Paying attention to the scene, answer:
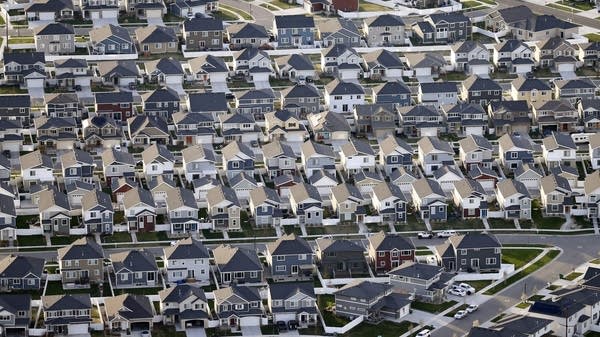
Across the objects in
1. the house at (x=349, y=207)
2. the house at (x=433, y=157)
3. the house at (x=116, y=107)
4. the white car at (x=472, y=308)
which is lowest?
the white car at (x=472, y=308)

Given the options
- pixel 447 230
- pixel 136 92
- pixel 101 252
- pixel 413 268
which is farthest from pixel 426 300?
pixel 136 92

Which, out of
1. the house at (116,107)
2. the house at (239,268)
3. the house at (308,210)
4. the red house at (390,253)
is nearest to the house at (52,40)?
the house at (116,107)

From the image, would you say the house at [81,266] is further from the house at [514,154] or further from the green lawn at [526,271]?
the house at [514,154]

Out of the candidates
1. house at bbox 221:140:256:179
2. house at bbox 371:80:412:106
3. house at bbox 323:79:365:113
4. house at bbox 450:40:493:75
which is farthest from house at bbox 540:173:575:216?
house at bbox 450:40:493:75

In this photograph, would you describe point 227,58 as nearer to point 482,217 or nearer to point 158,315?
point 482,217

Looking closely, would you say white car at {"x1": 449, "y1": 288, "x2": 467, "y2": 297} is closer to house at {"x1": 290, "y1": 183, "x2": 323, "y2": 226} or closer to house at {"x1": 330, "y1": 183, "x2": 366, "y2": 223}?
house at {"x1": 330, "y1": 183, "x2": 366, "y2": 223}
